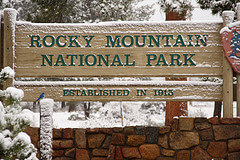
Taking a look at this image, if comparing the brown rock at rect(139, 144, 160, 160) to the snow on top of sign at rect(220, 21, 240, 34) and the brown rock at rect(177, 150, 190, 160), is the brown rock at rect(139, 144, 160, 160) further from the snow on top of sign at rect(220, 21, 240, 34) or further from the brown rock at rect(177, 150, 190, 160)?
the snow on top of sign at rect(220, 21, 240, 34)

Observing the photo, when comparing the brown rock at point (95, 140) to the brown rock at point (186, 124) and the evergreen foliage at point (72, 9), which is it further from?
the evergreen foliage at point (72, 9)

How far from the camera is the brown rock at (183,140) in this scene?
173 inches

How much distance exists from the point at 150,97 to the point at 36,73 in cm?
196

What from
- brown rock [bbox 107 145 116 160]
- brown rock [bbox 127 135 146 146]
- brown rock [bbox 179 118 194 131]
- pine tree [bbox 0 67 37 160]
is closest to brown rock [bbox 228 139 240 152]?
brown rock [bbox 179 118 194 131]

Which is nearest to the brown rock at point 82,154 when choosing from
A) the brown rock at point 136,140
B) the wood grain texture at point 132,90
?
the brown rock at point 136,140

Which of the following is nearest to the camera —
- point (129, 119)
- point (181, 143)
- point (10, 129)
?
point (10, 129)

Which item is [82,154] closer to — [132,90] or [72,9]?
[132,90]

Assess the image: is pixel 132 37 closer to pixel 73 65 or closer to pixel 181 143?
pixel 73 65

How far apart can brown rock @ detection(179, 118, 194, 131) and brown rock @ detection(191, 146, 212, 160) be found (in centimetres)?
34

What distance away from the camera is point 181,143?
4.41m

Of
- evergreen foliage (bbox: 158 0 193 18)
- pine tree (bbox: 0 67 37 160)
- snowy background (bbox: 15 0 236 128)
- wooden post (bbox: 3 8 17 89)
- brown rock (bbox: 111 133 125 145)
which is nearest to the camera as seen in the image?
pine tree (bbox: 0 67 37 160)

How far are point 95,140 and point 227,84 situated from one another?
237 centimetres

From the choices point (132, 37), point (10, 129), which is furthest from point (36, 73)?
point (10, 129)

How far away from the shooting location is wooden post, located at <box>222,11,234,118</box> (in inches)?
179
